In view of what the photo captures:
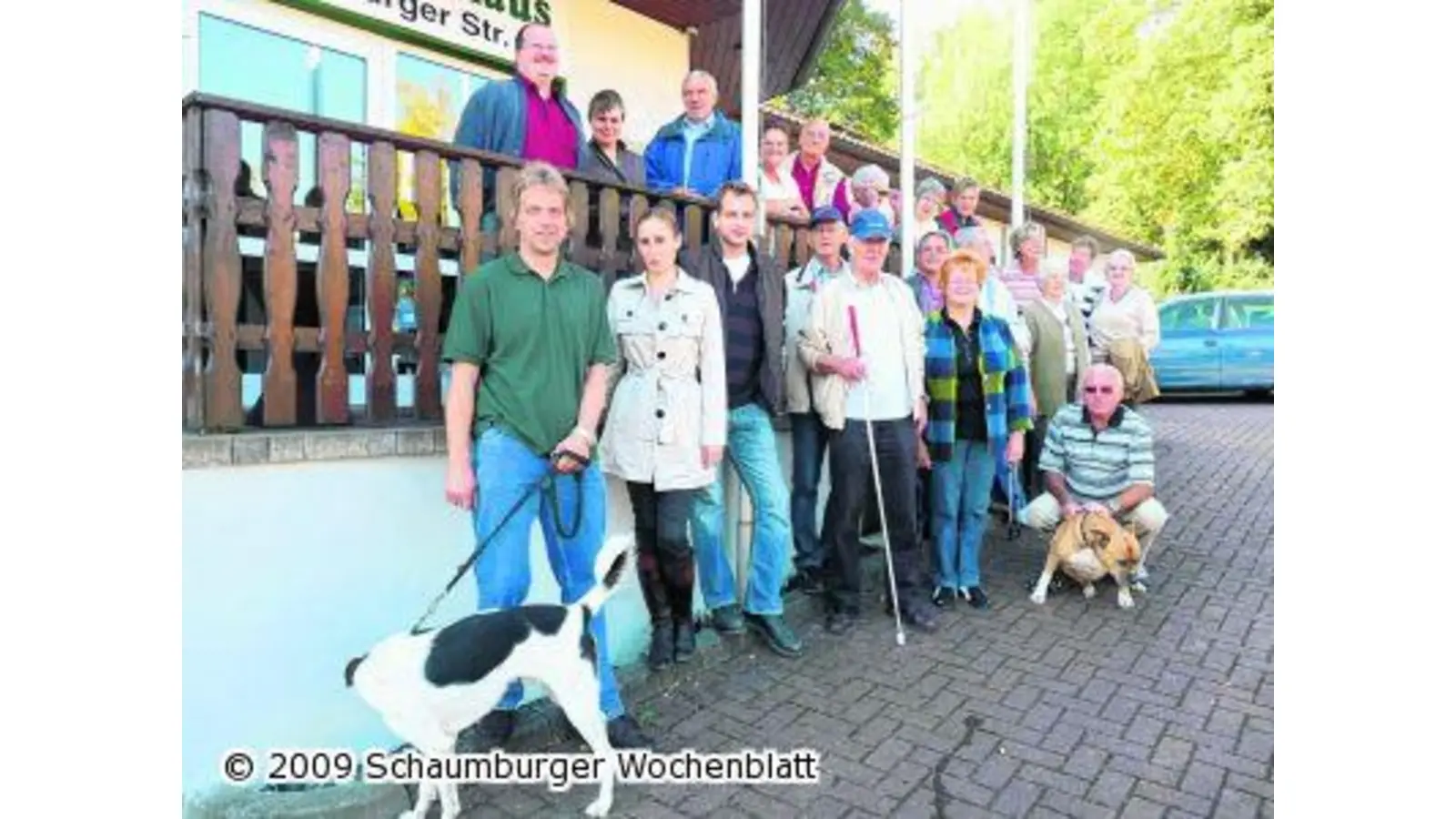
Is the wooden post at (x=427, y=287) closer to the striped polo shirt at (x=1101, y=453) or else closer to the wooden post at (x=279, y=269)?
the wooden post at (x=279, y=269)

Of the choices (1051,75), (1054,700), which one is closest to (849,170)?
(1054,700)

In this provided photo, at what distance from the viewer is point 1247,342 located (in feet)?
42.8

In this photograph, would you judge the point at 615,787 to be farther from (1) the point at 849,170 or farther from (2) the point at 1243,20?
(2) the point at 1243,20

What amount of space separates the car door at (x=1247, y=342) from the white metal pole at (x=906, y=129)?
8945mm

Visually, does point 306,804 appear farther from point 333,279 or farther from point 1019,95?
point 1019,95

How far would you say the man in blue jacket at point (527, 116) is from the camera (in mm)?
4129

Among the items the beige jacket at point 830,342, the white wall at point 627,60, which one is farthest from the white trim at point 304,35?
the beige jacket at point 830,342

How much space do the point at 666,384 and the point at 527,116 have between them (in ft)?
5.37

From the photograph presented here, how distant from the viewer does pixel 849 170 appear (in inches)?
583

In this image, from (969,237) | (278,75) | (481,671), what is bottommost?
(481,671)

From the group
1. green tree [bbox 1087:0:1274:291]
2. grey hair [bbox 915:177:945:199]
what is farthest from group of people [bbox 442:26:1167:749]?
green tree [bbox 1087:0:1274:291]

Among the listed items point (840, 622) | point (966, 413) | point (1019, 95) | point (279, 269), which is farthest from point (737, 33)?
point (279, 269)
